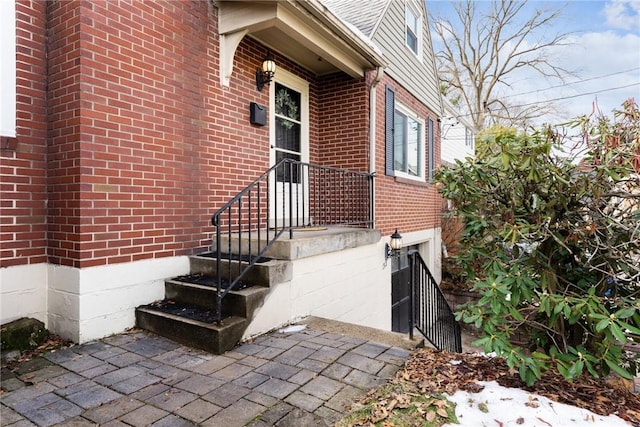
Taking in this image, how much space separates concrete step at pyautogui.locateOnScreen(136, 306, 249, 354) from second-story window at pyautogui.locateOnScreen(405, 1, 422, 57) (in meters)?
7.19

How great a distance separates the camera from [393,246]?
5.73 meters

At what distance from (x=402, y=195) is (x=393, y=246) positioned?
1.52 meters

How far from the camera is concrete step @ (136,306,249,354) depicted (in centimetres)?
275

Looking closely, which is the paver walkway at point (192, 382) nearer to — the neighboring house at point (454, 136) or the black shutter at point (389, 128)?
the black shutter at point (389, 128)

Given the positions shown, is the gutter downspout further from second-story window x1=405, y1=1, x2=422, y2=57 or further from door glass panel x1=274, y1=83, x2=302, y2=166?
second-story window x1=405, y1=1, x2=422, y2=57

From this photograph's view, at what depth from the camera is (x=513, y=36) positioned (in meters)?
20.9

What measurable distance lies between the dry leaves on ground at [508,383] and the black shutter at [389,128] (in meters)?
3.95

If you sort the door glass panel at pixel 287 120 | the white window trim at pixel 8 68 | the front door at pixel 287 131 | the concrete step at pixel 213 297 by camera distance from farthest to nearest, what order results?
1. the door glass panel at pixel 287 120
2. the front door at pixel 287 131
3. the concrete step at pixel 213 297
4. the white window trim at pixel 8 68

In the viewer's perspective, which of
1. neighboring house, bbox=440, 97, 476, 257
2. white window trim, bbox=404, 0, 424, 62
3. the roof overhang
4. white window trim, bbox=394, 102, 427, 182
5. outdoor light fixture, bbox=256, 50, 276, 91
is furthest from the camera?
neighboring house, bbox=440, 97, 476, 257

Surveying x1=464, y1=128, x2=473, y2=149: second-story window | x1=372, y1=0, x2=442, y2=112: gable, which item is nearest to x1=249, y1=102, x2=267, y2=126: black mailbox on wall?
x1=372, y1=0, x2=442, y2=112: gable

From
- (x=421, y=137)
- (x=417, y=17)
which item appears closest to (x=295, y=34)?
(x=421, y=137)

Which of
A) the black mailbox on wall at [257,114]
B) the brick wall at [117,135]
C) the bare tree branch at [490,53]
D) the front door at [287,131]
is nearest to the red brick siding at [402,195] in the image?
the front door at [287,131]

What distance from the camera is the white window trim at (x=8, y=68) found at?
2746 millimetres

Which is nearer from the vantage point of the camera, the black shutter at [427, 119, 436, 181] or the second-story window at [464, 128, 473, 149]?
the black shutter at [427, 119, 436, 181]
